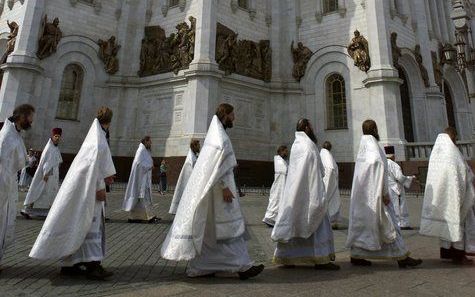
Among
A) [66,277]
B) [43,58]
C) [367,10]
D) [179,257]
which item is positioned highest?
[367,10]

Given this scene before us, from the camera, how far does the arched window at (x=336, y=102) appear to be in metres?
18.9

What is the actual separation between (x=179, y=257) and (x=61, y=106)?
1699 centimetres

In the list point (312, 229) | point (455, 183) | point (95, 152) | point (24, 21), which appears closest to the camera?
point (95, 152)

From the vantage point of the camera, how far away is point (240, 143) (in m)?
17.8

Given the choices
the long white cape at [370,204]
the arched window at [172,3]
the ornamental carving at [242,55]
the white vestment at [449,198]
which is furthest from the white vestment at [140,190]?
the arched window at [172,3]

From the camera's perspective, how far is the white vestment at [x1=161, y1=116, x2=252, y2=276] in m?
3.92

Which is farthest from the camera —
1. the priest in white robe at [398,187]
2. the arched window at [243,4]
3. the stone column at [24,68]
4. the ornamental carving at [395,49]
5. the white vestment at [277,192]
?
the arched window at [243,4]

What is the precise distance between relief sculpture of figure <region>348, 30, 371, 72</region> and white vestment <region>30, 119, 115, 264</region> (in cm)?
1609

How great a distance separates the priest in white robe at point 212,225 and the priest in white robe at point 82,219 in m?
0.81

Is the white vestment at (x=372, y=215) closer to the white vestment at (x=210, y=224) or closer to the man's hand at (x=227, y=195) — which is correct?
the white vestment at (x=210, y=224)

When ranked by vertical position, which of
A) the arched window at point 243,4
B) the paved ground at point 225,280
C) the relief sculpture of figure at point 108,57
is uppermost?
the arched window at point 243,4

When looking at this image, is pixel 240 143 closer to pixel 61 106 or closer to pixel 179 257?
pixel 61 106

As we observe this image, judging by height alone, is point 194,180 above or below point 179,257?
above

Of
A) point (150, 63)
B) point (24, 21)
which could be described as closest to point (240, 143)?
point (150, 63)
